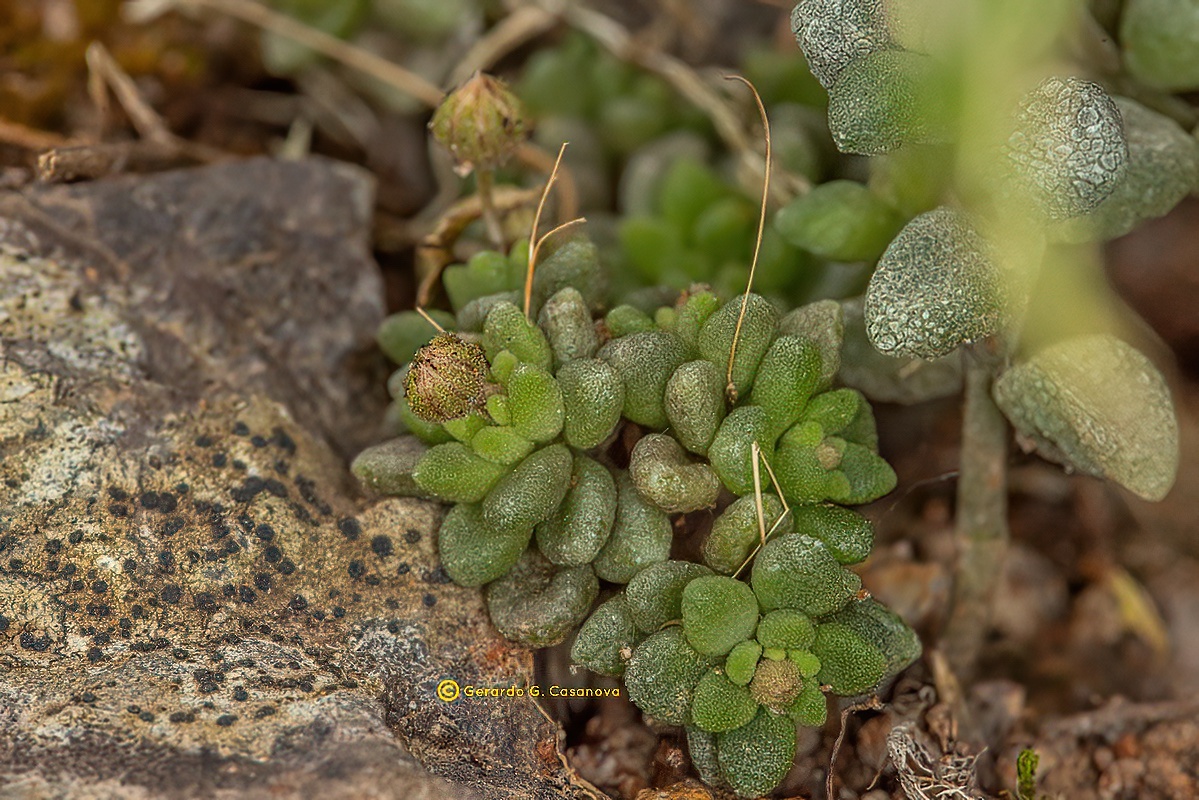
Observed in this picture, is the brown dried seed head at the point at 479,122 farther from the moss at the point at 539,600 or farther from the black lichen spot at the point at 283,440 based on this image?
the moss at the point at 539,600

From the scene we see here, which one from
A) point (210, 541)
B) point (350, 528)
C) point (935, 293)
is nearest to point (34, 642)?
point (210, 541)

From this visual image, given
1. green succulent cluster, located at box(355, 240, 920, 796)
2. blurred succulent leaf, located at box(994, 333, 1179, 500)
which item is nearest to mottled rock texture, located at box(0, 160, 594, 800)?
green succulent cluster, located at box(355, 240, 920, 796)

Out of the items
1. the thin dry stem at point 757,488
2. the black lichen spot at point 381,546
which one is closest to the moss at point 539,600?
the black lichen spot at point 381,546

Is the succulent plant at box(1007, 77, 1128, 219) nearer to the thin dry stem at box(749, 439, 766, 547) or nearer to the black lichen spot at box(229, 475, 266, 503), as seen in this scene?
the thin dry stem at box(749, 439, 766, 547)

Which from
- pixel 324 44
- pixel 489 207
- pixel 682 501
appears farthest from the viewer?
pixel 324 44

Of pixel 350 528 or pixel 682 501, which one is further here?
pixel 350 528

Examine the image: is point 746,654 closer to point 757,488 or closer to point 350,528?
point 757,488

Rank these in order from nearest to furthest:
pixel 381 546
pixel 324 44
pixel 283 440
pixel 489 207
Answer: pixel 381 546
pixel 283 440
pixel 489 207
pixel 324 44
